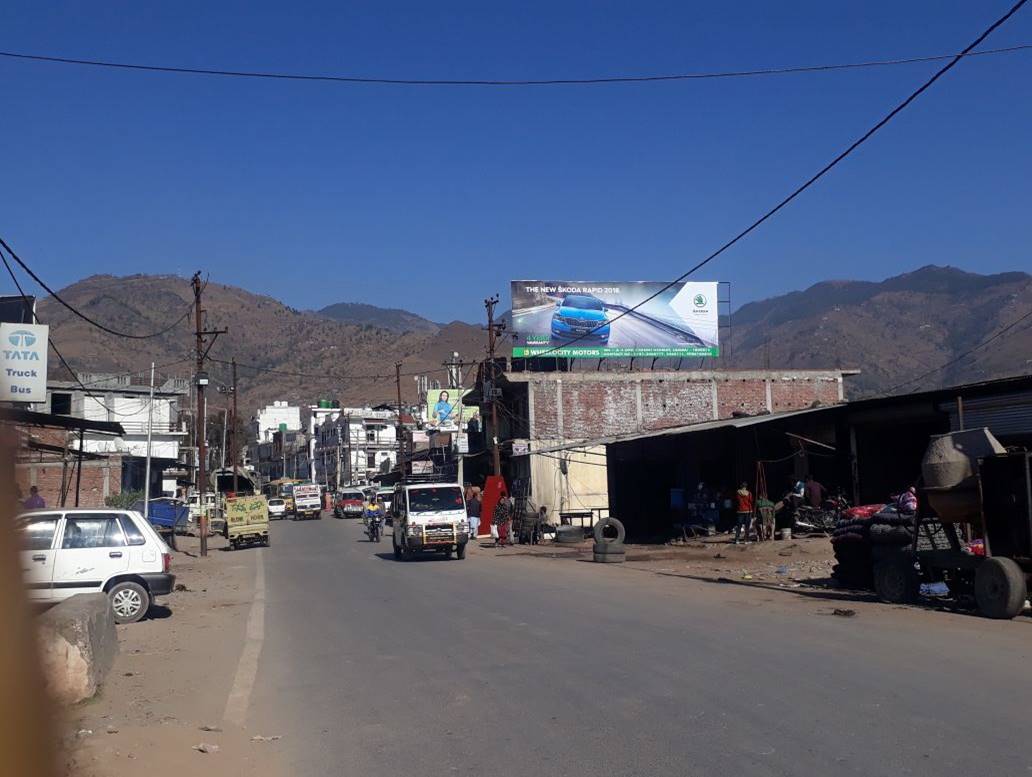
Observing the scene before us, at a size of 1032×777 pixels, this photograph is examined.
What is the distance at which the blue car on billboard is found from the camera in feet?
177

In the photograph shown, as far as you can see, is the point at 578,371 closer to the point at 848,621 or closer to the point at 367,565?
the point at 367,565

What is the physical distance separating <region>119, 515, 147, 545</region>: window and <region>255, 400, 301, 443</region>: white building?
132911 mm

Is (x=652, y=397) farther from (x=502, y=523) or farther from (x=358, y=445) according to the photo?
(x=358, y=445)

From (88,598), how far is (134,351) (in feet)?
659

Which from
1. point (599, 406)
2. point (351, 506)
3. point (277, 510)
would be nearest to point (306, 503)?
point (351, 506)

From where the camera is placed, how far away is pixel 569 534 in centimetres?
3672

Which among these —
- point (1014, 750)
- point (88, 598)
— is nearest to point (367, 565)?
point (88, 598)

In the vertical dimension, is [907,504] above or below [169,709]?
above

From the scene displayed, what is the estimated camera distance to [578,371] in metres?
54.4

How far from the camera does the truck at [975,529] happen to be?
13836 millimetres

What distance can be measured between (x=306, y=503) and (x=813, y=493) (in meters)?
56.0

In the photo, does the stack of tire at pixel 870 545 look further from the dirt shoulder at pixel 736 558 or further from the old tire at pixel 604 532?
the old tire at pixel 604 532

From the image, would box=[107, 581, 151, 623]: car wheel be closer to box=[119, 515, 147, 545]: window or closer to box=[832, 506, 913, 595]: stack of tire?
box=[119, 515, 147, 545]: window

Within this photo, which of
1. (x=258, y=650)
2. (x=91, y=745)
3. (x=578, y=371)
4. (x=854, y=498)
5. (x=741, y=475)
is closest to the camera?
(x=91, y=745)
